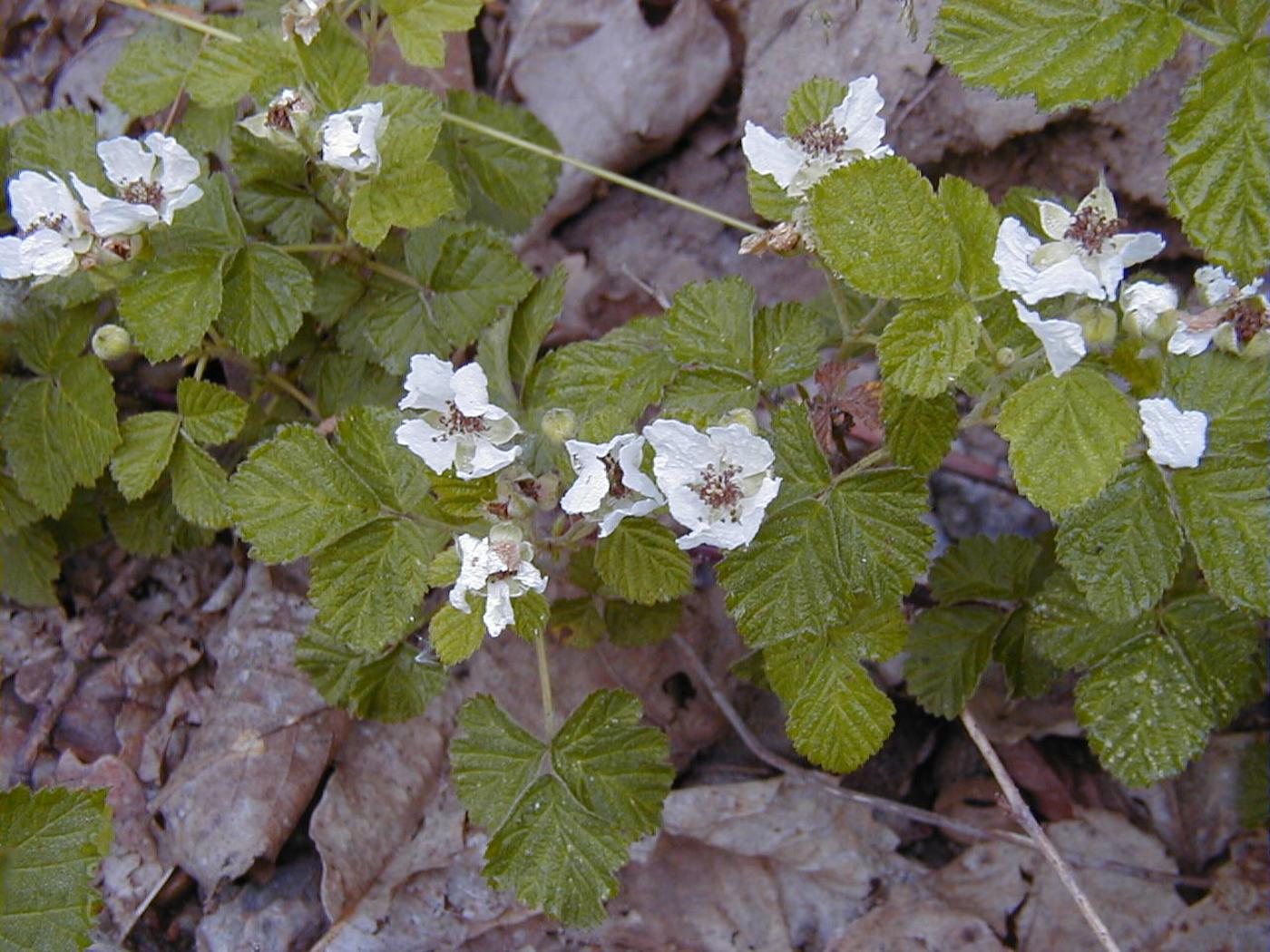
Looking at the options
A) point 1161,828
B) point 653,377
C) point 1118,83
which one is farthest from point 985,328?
point 1161,828

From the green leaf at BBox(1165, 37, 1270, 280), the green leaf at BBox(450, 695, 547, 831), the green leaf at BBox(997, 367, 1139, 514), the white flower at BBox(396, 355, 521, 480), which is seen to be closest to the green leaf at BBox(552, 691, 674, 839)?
the green leaf at BBox(450, 695, 547, 831)

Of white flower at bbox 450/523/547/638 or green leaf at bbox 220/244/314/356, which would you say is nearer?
white flower at bbox 450/523/547/638

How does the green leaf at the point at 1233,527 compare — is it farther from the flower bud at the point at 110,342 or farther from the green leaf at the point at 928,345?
the flower bud at the point at 110,342

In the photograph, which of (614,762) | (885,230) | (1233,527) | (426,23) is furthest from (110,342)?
(1233,527)

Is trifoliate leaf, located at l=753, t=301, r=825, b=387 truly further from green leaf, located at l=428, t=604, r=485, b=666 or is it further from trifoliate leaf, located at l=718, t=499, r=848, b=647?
green leaf, located at l=428, t=604, r=485, b=666

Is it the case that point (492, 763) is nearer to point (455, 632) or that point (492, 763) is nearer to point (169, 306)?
point (455, 632)

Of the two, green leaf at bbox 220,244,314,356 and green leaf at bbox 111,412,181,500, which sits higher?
green leaf at bbox 220,244,314,356

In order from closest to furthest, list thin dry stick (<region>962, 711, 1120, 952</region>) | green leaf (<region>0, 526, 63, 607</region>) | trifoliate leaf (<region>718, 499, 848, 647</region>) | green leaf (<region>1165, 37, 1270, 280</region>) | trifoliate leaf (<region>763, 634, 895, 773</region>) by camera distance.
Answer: green leaf (<region>1165, 37, 1270, 280</region>)
trifoliate leaf (<region>718, 499, 848, 647</region>)
trifoliate leaf (<region>763, 634, 895, 773</region>)
thin dry stick (<region>962, 711, 1120, 952</region>)
green leaf (<region>0, 526, 63, 607</region>)
